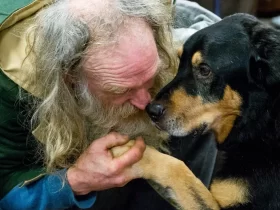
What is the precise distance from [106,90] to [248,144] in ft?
1.34

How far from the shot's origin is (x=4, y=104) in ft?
4.49

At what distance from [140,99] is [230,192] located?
343 millimetres

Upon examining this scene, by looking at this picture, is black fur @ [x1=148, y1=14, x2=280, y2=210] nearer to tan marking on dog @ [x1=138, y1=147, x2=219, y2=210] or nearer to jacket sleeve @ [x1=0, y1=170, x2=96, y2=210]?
tan marking on dog @ [x1=138, y1=147, x2=219, y2=210]

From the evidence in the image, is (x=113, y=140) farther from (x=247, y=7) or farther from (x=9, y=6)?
(x=247, y=7)

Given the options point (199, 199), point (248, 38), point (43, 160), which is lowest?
point (199, 199)

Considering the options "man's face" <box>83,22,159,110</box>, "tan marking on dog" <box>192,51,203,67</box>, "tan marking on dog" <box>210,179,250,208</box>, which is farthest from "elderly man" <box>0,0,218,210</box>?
"tan marking on dog" <box>210,179,250,208</box>

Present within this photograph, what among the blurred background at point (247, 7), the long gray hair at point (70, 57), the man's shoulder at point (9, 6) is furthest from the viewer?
the blurred background at point (247, 7)

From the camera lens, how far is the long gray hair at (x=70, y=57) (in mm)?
1248

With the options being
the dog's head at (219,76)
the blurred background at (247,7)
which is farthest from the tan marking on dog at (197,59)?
the blurred background at (247,7)

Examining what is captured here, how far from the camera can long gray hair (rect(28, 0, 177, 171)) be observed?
1248 mm

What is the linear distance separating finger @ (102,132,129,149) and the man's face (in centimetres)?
10

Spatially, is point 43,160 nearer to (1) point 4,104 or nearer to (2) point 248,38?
(1) point 4,104

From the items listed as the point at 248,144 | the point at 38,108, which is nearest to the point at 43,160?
the point at 38,108

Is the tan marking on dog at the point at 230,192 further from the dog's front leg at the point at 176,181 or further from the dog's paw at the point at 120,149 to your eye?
the dog's paw at the point at 120,149
